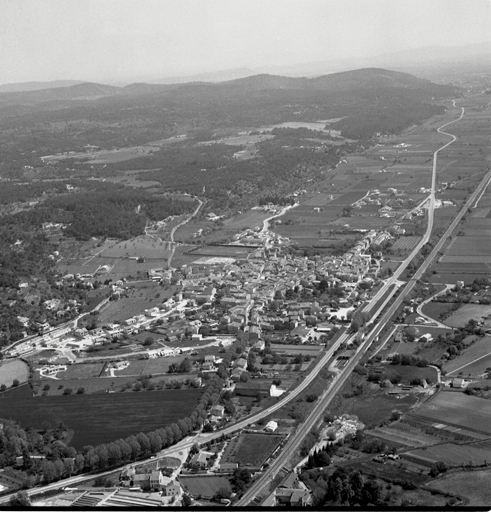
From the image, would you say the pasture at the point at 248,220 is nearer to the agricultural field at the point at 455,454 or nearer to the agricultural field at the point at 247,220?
the agricultural field at the point at 247,220

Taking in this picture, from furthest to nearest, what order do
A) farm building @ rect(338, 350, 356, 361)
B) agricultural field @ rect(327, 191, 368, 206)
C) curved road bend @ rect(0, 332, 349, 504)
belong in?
agricultural field @ rect(327, 191, 368, 206)
farm building @ rect(338, 350, 356, 361)
curved road bend @ rect(0, 332, 349, 504)

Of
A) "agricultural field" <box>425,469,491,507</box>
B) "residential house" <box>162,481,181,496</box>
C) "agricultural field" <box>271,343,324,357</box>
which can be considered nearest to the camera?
"agricultural field" <box>425,469,491,507</box>

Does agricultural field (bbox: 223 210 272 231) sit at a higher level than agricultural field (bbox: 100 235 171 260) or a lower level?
higher

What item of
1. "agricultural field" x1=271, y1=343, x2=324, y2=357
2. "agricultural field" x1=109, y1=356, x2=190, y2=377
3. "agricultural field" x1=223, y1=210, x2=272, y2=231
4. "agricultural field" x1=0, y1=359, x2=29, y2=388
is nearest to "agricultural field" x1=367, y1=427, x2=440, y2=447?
"agricultural field" x1=271, y1=343, x2=324, y2=357

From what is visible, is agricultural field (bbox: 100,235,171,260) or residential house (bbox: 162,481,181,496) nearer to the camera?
residential house (bbox: 162,481,181,496)

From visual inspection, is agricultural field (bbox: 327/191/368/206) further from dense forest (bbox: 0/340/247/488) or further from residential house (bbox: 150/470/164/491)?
residential house (bbox: 150/470/164/491)

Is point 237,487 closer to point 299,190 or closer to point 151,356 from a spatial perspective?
point 151,356

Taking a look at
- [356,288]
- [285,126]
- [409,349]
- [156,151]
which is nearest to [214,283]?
[356,288]
